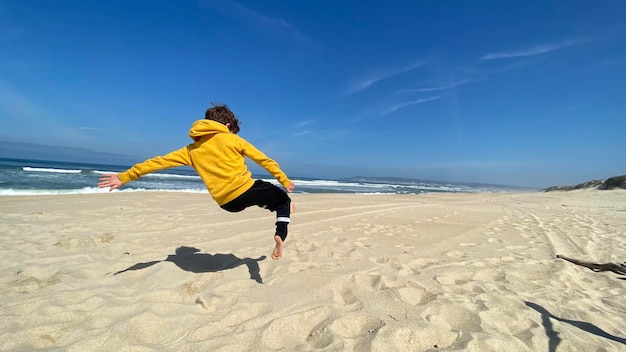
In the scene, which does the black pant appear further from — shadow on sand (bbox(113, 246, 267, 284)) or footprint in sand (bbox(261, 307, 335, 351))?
footprint in sand (bbox(261, 307, 335, 351))

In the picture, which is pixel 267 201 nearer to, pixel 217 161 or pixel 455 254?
pixel 217 161

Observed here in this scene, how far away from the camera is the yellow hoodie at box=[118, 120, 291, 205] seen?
11.6 ft

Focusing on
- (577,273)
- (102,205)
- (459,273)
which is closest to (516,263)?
(577,273)

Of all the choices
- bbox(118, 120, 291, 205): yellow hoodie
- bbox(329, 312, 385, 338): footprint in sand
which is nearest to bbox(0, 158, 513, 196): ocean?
bbox(118, 120, 291, 205): yellow hoodie

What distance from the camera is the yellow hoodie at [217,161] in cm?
354

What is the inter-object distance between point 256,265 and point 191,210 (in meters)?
5.87

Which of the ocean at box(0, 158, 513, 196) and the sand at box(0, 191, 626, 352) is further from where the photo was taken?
the ocean at box(0, 158, 513, 196)

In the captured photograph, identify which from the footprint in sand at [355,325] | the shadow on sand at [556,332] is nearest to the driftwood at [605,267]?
the shadow on sand at [556,332]

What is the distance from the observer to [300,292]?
10.5 ft

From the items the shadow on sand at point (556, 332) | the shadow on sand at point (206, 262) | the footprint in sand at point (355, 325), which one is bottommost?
the shadow on sand at point (206, 262)

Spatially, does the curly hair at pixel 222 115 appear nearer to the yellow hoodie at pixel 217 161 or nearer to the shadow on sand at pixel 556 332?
the yellow hoodie at pixel 217 161

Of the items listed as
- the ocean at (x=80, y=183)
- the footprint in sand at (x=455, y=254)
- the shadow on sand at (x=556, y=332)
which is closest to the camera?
the shadow on sand at (x=556, y=332)

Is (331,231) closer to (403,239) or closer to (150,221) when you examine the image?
(403,239)

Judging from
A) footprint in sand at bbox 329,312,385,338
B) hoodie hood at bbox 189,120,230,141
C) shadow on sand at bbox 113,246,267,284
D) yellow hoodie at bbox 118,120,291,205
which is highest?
hoodie hood at bbox 189,120,230,141
